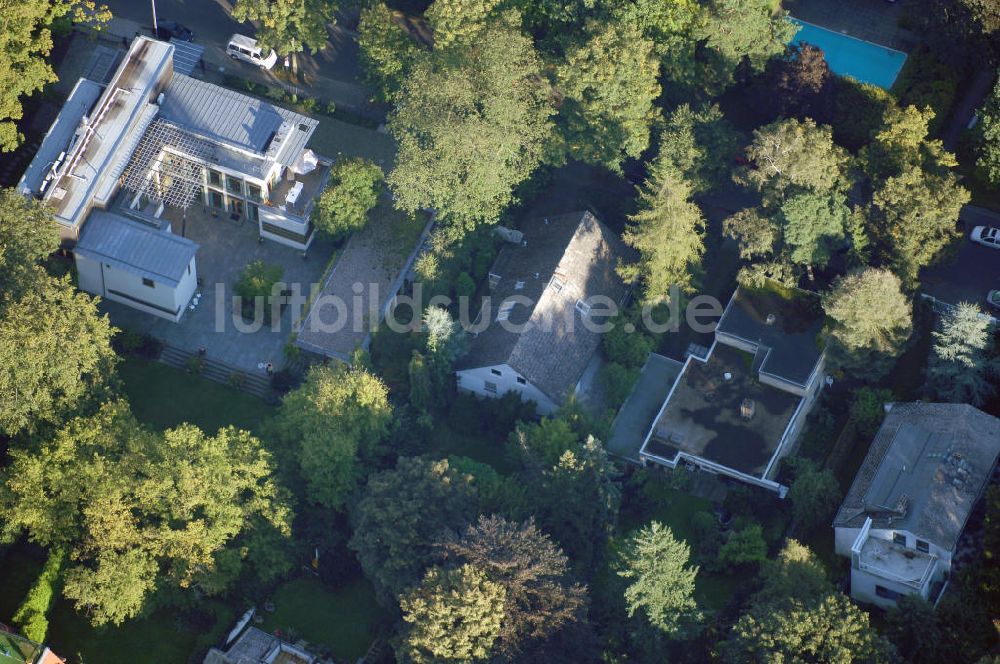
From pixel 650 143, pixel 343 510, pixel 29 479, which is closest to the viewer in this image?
pixel 29 479

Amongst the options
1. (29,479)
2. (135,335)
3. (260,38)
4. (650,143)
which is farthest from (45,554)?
(650,143)

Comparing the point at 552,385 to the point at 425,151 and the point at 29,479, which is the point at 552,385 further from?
the point at 29,479

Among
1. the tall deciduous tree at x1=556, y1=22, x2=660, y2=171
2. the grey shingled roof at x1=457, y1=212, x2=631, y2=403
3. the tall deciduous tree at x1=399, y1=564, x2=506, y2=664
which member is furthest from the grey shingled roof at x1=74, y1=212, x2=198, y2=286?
the tall deciduous tree at x1=399, y1=564, x2=506, y2=664

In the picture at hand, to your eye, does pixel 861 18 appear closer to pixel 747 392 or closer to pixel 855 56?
pixel 855 56

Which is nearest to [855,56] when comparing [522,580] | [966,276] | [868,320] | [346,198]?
[966,276]

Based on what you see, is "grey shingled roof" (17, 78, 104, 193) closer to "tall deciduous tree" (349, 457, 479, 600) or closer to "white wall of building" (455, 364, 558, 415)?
"white wall of building" (455, 364, 558, 415)
